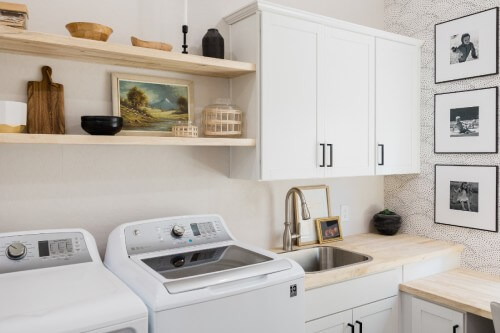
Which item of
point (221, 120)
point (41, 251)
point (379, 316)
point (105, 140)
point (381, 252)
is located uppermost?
point (221, 120)

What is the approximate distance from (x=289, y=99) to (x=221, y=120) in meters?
0.40

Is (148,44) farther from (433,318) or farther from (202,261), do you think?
(433,318)

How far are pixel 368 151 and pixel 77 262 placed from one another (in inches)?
71.9

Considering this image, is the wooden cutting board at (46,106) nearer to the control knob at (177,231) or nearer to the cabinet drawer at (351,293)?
the control knob at (177,231)

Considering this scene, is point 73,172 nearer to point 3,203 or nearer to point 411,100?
point 3,203

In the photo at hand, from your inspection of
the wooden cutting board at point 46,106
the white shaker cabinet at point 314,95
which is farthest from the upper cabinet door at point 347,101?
the wooden cutting board at point 46,106

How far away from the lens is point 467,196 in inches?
106

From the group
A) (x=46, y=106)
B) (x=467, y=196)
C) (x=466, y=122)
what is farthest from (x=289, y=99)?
(x=467, y=196)

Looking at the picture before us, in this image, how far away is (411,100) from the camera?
2.91 metres

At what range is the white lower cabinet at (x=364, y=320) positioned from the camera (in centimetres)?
209

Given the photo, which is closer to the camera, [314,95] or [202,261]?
[202,261]

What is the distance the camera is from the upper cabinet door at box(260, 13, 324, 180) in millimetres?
2148

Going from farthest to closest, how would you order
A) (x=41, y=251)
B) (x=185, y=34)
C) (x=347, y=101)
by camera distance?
(x=347, y=101) → (x=185, y=34) → (x=41, y=251)

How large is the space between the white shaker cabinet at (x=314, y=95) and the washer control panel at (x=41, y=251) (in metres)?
0.94
